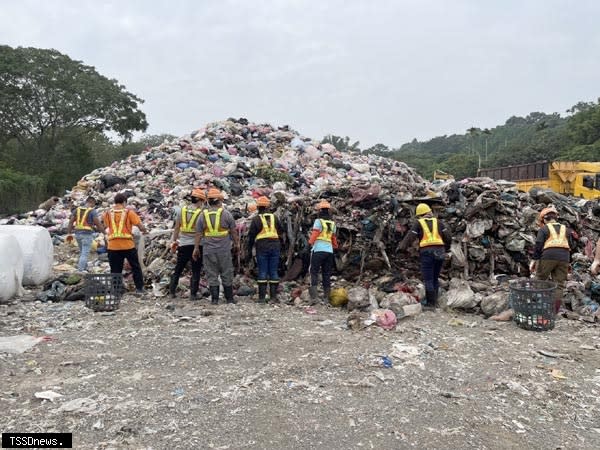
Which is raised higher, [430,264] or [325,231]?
[325,231]

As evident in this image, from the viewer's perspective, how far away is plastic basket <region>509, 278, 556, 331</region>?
4.73 meters

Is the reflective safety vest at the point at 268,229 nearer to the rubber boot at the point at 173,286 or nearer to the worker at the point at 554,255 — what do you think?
the rubber boot at the point at 173,286

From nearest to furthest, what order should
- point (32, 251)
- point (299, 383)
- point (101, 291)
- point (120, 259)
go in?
point (299, 383) < point (101, 291) < point (120, 259) < point (32, 251)

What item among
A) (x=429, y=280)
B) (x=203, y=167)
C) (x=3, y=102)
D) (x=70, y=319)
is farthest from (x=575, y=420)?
(x=3, y=102)

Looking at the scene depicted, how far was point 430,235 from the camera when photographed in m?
5.57

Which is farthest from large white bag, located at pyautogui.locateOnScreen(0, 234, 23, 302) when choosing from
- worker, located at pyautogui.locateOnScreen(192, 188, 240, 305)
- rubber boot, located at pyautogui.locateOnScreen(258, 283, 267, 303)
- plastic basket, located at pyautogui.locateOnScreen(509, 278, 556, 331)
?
plastic basket, located at pyautogui.locateOnScreen(509, 278, 556, 331)

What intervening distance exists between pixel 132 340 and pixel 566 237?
4.52m

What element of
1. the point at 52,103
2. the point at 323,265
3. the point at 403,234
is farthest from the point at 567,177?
the point at 52,103

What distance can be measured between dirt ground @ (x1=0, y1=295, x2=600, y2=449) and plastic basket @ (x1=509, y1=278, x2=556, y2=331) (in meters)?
0.10

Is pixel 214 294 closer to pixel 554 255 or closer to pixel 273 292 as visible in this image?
pixel 273 292

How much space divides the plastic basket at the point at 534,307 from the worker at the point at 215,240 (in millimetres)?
3099

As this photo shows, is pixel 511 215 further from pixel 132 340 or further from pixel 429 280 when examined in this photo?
pixel 132 340

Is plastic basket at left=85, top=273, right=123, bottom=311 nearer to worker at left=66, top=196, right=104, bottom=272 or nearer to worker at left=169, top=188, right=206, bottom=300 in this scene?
worker at left=169, top=188, right=206, bottom=300

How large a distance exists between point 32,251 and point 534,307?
19.5 ft
